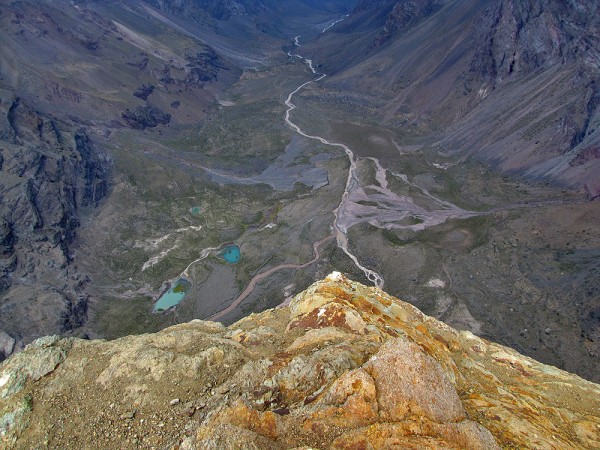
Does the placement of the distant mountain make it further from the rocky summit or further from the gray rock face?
the rocky summit

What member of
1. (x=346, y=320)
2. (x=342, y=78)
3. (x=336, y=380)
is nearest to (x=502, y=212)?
(x=346, y=320)

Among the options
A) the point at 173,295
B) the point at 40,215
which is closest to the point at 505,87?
the point at 173,295

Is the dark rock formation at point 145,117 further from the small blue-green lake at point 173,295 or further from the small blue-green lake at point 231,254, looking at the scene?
the small blue-green lake at point 173,295

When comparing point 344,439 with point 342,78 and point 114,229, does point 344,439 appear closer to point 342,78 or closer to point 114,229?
point 114,229

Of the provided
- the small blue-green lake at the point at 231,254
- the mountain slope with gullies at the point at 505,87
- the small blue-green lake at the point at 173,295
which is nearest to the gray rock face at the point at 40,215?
the small blue-green lake at the point at 173,295

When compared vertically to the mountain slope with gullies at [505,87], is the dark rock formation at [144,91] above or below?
below

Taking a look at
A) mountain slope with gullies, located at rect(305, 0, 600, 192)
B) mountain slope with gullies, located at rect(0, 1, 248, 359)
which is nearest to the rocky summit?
mountain slope with gullies, located at rect(0, 1, 248, 359)

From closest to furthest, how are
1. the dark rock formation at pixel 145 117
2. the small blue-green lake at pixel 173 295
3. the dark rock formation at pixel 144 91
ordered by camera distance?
the small blue-green lake at pixel 173 295
the dark rock formation at pixel 145 117
the dark rock formation at pixel 144 91
